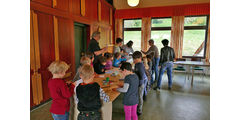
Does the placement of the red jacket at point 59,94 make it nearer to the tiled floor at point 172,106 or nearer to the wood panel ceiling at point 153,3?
the tiled floor at point 172,106

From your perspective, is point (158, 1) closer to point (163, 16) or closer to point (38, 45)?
point (163, 16)

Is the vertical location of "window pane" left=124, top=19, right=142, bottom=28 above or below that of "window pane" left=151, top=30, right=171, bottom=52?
above

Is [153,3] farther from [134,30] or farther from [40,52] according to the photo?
[40,52]

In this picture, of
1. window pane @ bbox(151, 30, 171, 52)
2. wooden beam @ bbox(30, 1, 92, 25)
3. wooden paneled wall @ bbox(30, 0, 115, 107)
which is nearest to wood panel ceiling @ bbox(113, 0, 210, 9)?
window pane @ bbox(151, 30, 171, 52)

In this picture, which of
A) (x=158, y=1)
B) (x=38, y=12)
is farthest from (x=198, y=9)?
(x=38, y=12)

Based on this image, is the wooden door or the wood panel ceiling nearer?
the wooden door

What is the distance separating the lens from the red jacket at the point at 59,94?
5.18 feet

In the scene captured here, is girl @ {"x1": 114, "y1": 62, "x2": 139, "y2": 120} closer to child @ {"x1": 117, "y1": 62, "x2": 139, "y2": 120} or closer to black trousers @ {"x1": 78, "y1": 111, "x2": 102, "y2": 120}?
child @ {"x1": 117, "y1": 62, "x2": 139, "y2": 120}

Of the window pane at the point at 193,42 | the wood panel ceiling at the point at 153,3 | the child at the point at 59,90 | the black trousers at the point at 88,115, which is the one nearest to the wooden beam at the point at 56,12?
the child at the point at 59,90

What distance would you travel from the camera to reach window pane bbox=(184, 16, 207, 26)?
20.8 ft

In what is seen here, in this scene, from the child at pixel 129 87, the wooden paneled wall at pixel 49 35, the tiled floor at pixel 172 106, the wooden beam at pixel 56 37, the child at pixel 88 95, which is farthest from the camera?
the wooden beam at pixel 56 37

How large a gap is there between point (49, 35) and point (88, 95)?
94.7 inches

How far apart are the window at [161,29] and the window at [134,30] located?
723 millimetres

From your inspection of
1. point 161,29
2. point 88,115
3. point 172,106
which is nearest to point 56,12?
point 88,115
